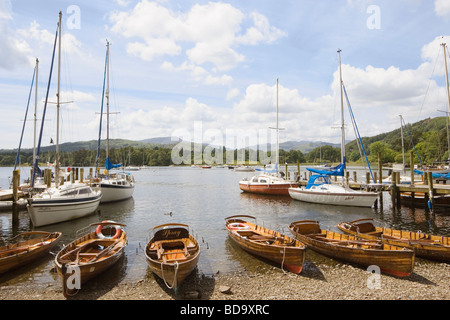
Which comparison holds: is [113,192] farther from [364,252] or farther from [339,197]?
[364,252]

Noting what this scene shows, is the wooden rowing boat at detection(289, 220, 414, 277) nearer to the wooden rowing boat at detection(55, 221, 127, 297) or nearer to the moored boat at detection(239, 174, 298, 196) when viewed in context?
the wooden rowing boat at detection(55, 221, 127, 297)

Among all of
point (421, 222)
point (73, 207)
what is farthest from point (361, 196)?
point (73, 207)

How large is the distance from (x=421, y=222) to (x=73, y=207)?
2952 cm

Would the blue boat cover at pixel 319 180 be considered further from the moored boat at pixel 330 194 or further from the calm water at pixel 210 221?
the calm water at pixel 210 221

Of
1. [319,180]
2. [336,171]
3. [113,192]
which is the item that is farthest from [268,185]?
[113,192]

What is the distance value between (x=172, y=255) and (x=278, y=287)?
16.8 feet

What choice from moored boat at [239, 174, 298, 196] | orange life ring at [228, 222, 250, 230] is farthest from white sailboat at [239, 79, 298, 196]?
orange life ring at [228, 222, 250, 230]

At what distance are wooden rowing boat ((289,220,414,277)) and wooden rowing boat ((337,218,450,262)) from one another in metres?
1.16

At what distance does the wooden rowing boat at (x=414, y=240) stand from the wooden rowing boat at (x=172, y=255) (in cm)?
970

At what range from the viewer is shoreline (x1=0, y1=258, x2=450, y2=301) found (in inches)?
428

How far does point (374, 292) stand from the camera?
11.0 metres

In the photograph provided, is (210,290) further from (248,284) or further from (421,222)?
(421,222)

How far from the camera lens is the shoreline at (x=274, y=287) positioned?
428 inches

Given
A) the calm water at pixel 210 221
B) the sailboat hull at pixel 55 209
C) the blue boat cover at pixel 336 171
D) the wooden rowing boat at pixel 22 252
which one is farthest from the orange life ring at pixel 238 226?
the blue boat cover at pixel 336 171
